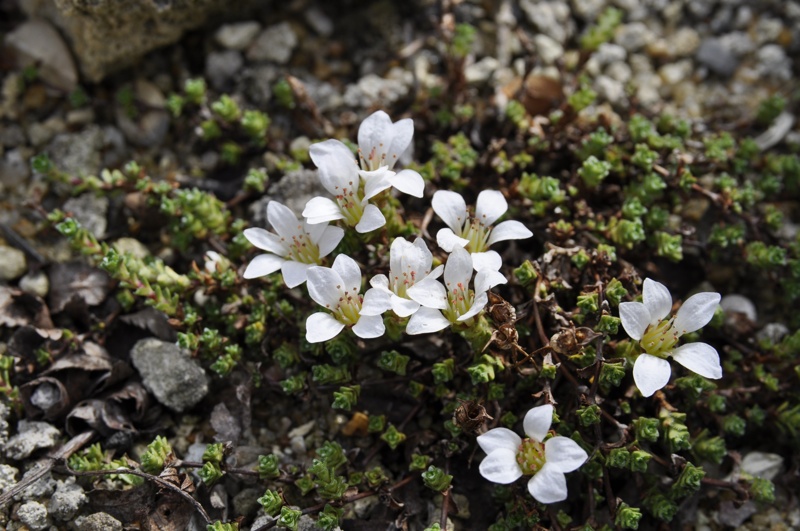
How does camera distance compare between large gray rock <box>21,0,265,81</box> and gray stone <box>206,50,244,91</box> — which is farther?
gray stone <box>206,50,244,91</box>

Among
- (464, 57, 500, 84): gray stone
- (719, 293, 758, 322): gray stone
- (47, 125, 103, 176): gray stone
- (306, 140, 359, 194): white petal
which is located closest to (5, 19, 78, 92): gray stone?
(47, 125, 103, 176): gray stone

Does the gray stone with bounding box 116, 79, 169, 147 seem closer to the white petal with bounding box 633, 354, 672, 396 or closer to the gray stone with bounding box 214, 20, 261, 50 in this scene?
the gray stone with bounding box 214, 20, 261, 50

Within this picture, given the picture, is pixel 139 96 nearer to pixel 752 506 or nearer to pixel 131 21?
pixel 131 21

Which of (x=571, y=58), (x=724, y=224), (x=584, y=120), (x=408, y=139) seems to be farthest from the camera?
(x=571, y=58)

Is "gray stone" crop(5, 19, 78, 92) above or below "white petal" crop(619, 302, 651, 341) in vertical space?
above

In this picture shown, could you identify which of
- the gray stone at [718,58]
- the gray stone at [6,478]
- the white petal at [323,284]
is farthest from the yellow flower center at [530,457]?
the gray stone at [718,58]

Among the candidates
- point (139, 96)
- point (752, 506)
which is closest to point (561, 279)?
point (752, 506)

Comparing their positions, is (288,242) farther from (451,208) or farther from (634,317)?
(634,317)
